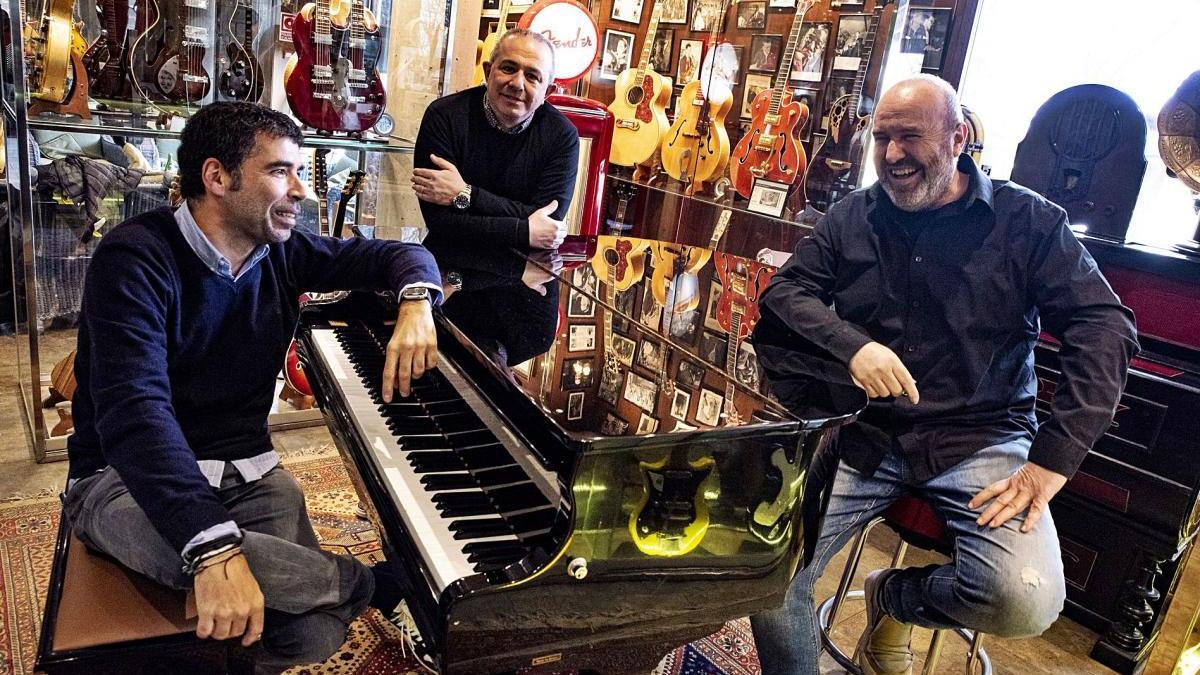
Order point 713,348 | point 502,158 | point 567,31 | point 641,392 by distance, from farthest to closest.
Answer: point 567,31 < point 502,158 < point 713,348 < point 641,392

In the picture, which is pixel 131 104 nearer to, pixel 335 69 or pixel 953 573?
pixel 335 69

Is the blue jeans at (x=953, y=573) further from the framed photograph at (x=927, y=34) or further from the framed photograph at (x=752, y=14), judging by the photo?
the framed photograph at (x=752, y=14)

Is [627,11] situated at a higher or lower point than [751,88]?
higher

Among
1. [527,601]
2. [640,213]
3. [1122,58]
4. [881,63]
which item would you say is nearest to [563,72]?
[640,213]

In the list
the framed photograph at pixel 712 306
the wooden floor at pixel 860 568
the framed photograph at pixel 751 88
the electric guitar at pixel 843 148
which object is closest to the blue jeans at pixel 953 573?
the framed photograph at pixel 712 306

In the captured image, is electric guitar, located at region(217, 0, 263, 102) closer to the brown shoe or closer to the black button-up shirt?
the black button-up shirt

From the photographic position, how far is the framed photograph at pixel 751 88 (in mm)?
4406

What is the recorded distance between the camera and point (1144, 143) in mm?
2670

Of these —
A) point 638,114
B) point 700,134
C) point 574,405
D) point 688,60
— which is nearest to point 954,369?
point 574,405

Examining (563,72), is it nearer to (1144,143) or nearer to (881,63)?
(881,63)

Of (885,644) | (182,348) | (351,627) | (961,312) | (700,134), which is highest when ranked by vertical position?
(700,134)

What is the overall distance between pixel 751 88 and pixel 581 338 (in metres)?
3.08

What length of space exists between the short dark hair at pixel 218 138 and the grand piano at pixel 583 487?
0.52m

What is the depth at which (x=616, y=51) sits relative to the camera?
17.5ft
